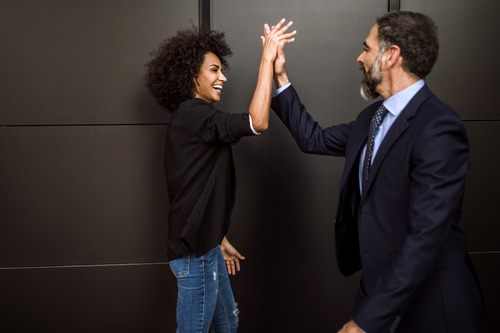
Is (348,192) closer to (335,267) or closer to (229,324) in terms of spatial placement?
(229,324)

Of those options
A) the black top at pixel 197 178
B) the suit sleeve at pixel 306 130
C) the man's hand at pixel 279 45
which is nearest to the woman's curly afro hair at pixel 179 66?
the black top at pixel 197 178

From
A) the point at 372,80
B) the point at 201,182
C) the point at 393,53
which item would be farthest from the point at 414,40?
the point at 201,182

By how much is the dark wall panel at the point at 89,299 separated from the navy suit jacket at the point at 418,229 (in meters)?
1.52

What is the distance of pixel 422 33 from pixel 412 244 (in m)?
0.82

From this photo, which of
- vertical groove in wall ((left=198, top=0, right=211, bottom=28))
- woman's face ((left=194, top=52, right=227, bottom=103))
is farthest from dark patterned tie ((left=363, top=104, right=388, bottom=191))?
vertical groove in wall ((left=198, top=0, right=211, bottom=28))

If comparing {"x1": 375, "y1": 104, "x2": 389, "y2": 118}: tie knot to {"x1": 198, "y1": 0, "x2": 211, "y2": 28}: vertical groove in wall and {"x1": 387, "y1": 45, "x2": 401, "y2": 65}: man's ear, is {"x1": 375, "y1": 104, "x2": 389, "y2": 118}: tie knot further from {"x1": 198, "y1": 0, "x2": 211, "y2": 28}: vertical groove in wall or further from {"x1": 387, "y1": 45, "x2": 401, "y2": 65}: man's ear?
{"x1": 198, "y1": 0, "x2": 211, "y2": 28}: vertical groove in wall

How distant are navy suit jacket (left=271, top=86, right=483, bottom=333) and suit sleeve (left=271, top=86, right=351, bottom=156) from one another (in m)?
0.35

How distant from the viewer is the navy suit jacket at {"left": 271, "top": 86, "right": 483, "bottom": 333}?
1.10 meters

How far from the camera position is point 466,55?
2410 millimetres

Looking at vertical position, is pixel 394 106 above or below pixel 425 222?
above

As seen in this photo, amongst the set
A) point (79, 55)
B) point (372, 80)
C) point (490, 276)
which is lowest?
point (490, 276)

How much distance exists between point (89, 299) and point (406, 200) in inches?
84.6

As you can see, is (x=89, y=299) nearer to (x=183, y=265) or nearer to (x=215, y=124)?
(x=183, y=265)

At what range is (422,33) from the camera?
139 centimetres
